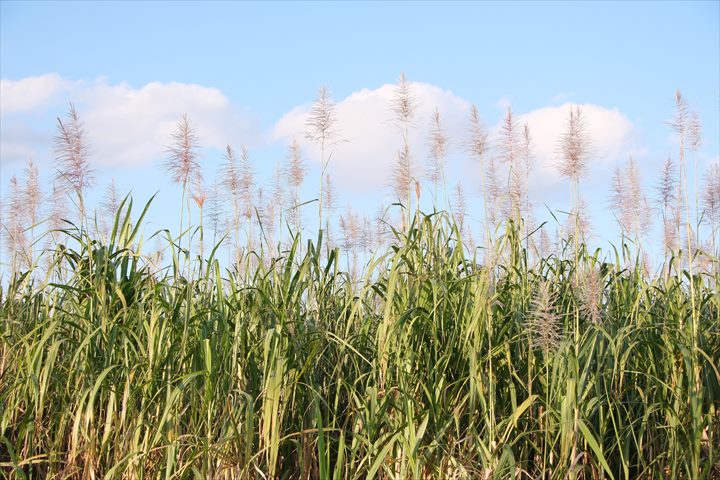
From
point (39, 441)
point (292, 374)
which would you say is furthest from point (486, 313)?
point (39, 441)

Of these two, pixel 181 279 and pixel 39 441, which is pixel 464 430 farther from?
pixel 39 441

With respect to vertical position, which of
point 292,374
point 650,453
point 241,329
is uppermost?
point 241,329

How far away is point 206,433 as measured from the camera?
3305mm

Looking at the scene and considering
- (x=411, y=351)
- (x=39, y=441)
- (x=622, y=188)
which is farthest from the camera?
(x=622, y=188)

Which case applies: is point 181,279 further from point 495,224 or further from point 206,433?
point 495,224

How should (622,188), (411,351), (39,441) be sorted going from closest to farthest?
(411,351), (39,441), (622,188)

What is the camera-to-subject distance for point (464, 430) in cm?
351

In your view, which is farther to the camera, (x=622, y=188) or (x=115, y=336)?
(x=622, y=188)

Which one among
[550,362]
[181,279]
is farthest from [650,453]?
[181,279]

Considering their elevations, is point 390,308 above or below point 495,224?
below

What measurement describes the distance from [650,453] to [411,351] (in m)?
1.21

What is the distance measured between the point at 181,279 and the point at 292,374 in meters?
0.79

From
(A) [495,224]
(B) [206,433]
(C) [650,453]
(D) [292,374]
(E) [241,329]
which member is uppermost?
(A) [495,224]

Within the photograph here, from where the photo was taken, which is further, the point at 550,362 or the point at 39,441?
the point at 39,441
